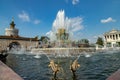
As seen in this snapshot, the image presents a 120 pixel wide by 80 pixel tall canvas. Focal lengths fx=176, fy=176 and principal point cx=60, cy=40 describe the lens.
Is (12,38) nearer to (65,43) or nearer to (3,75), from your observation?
(65,43)

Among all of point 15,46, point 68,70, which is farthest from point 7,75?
point 15,46

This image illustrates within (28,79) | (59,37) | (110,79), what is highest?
(59,37)

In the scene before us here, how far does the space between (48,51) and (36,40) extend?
121 ft

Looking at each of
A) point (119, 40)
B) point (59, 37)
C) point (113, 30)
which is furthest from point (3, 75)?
point (113, 30)

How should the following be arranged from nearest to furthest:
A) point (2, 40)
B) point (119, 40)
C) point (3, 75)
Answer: point (3, 75) < point (2, 40) < point (119, 40)

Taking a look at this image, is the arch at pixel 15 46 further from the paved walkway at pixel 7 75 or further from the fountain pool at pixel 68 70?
the paved walkway at pixel 7 75

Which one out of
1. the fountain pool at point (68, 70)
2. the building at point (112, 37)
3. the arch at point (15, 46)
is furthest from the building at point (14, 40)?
the fountain pool at point (68, 70)

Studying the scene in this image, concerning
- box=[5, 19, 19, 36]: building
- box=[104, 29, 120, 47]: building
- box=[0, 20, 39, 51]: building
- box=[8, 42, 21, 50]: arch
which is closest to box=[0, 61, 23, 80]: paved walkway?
box=[0, 20, 39, 51]: building

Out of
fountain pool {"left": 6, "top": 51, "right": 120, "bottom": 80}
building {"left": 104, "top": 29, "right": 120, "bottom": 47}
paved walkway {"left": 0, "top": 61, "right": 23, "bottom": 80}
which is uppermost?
building {"left": 104, "top": 29, "right": 120, "bottom": 47}

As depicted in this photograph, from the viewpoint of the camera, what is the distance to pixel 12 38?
66.0 meters

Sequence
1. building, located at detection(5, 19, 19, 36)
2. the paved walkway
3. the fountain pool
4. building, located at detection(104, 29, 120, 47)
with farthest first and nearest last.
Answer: building, located at detection(104, 29, 120, 47), building, located at detection(5, 19, 19, 36), the fountain pool, the paved walkway

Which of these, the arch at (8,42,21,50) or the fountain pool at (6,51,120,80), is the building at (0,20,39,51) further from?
the fountain pool at (6,51,120,80)

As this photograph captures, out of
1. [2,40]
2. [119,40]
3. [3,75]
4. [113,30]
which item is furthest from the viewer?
[113,30]

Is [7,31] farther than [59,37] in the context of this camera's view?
Yes
